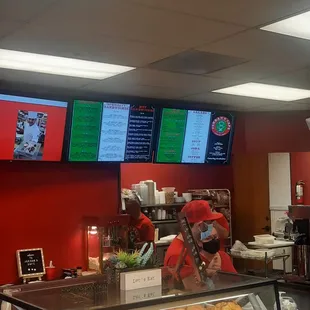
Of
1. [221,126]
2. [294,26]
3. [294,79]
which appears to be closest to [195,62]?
[294,26]

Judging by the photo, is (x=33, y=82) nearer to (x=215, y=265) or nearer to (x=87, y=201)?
(x=87, y=201)

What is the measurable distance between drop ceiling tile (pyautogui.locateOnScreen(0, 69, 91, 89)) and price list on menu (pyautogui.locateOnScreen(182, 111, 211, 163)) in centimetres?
143

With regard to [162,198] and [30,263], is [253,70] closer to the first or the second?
[162,198]

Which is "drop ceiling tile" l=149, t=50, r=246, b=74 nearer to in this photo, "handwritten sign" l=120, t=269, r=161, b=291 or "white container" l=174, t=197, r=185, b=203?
"handwritten sign" l=120, t=269, r=161, b=291

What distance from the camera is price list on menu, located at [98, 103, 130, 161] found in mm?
5543

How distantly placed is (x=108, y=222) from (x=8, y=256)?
1027 millimetres

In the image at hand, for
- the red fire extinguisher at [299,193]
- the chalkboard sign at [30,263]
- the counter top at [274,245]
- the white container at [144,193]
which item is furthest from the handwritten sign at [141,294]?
the red fire extinguisher at [299,193]

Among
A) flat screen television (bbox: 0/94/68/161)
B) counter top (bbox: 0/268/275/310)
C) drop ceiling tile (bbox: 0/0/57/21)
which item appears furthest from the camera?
flat screen television (bbox: 0/94/68/161)

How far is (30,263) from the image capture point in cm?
532

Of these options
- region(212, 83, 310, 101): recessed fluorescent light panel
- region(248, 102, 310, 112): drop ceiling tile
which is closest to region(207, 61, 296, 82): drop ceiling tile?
region(212, 83, 310, 101): recessed fluorescent light panel

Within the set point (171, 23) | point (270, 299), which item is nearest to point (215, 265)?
point (270, 299)

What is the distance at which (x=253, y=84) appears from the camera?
18.2 feet

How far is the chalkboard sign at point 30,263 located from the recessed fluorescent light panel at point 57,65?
181 centimetres

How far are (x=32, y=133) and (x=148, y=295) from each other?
10.1 feet
